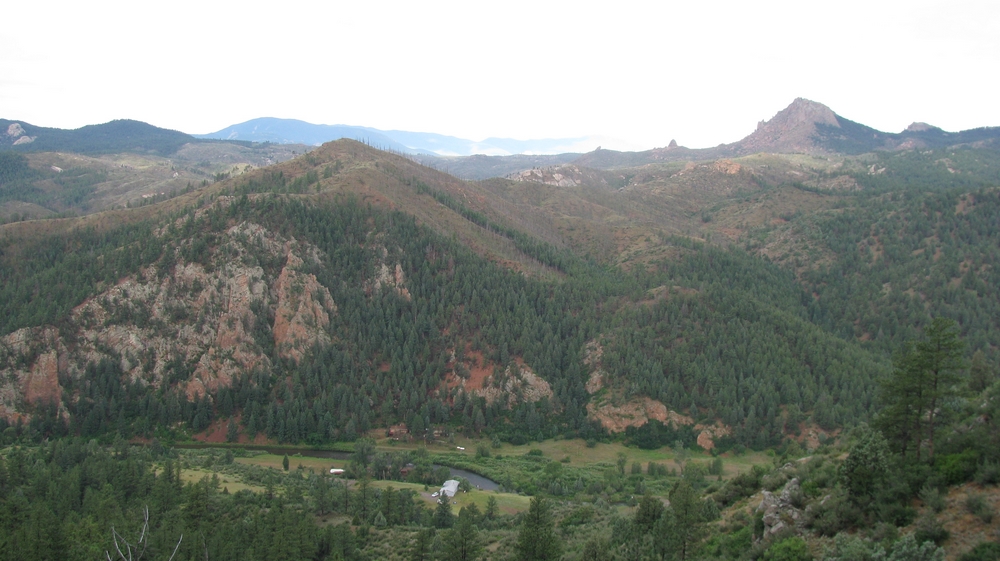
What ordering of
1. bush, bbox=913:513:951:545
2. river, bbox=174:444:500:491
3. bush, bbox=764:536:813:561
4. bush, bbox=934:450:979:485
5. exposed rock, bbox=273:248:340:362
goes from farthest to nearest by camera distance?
exposed rock, bbox=273:248:340:362 → river, bbox=174:444:500:491 → bush, bbox=764:536:813:561 → bush, bbox=934:450:979:485 → bush, bbox=913:513:951:545

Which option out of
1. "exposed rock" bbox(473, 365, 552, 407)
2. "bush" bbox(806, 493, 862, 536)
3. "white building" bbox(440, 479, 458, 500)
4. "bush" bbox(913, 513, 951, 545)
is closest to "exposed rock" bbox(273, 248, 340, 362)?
"exposed rock" bbox(473, 365, 552, 407)

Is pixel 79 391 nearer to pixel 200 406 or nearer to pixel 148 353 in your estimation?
pixel 148 353

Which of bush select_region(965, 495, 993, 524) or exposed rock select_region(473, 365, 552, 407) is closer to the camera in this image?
bush select_region(965, 495, 993, 524)

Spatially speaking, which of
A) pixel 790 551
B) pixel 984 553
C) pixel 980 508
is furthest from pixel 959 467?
pixel 790 551

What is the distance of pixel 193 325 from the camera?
11838cm

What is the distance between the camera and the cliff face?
107625 mm

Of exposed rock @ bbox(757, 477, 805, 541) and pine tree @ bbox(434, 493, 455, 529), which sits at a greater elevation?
exposed rock @ bbox(757, 477, 805, 541)

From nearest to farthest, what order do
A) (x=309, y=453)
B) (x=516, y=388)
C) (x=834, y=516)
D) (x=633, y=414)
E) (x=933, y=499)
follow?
(x=933, y=499)
(x=834, y=516)
(x=309, y=453)
(x=633, y=414)
(x=516, y=388)

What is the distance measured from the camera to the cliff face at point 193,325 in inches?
4237

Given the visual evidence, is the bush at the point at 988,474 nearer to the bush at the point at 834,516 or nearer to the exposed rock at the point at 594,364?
the bush at the point at 834,516

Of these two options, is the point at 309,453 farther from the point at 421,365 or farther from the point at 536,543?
the point at 536,543

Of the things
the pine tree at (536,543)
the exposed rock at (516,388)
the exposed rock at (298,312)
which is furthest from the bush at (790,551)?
the exposed rock at (298,312)

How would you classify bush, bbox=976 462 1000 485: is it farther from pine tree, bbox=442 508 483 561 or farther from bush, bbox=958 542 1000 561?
pine tree, bbox=442 508 483 561

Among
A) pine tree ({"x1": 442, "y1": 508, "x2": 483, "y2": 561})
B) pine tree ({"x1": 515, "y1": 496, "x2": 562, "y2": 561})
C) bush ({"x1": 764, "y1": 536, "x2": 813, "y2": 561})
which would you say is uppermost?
bush ({"x1": 764, "y1": 536, "x2": 813, "y2": 561})
